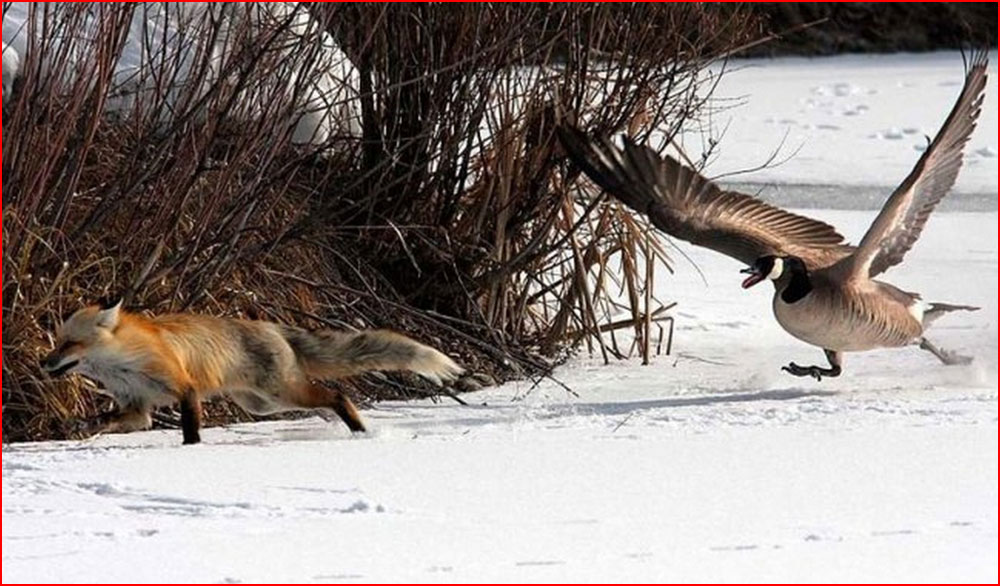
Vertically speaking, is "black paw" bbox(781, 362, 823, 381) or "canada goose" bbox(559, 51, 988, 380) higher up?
"canada goose" bbox(559, 51, 988, 380)

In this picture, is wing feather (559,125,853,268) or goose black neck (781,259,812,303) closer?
goose black neck (781,259,812,303)

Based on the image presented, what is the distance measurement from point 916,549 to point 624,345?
4.39 meters

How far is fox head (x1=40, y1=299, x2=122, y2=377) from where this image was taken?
6.35 metres

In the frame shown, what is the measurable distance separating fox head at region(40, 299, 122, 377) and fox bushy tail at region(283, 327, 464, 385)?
69 centimetres

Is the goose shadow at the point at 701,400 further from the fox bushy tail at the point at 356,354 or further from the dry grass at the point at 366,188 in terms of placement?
the dry grass at the point at 366,188

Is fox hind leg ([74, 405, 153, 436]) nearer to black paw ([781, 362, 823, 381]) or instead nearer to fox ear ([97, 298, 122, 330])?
fox ear ([97, 298, 122, 330])

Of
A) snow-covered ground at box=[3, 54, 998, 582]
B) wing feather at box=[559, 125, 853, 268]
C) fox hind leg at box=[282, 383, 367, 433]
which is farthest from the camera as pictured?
wing feather at box=[559, 125, 853, 268]

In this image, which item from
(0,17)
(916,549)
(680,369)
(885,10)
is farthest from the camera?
(885,10)

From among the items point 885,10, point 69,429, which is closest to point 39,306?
point 69,429

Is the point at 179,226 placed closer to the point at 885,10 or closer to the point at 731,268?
the point at 731,268

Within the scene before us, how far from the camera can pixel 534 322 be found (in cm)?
902

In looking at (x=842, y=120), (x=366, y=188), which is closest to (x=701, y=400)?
(x=366, y=188)

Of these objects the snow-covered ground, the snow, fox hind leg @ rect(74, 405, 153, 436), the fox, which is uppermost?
the snow

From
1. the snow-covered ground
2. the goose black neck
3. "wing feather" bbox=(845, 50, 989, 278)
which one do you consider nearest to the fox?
the snow-covered ground
